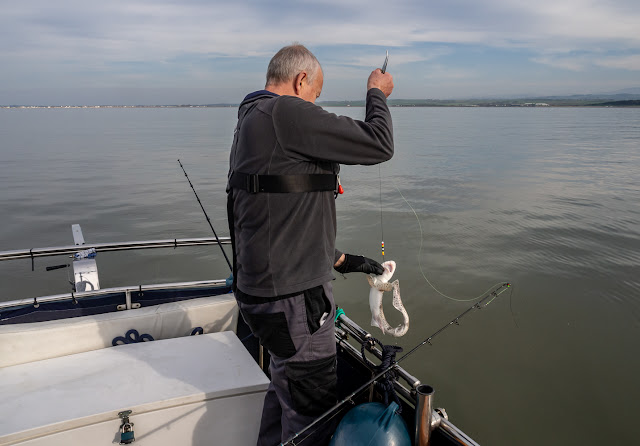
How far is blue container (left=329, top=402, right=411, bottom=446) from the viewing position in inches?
76.9

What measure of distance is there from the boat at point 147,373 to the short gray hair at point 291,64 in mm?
1473

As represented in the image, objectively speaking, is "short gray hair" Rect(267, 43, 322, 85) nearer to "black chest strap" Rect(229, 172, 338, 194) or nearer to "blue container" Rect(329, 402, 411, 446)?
"black chest strap" Rect(229, 172, 338, 194)

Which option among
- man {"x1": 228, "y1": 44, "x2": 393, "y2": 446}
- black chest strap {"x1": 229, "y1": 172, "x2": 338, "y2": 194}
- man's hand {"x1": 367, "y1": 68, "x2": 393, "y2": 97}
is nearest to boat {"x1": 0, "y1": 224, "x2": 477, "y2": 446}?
man {"x1": 228, "y1": 44, "x2": 393, "y2": 446}

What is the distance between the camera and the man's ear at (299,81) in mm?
1854

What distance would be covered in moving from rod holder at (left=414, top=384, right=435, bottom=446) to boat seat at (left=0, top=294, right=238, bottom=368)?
5.82 ft

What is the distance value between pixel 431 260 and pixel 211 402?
588cm

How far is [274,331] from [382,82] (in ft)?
3.94

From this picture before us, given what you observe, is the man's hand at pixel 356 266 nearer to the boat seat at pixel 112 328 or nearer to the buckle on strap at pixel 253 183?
the buckle on strap at pixel 253 183

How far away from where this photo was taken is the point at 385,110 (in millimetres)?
1822

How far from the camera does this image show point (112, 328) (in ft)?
10.0

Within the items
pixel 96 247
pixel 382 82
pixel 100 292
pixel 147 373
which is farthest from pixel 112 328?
pixel 382 82

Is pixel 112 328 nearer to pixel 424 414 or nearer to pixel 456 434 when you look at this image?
pixel 424 414

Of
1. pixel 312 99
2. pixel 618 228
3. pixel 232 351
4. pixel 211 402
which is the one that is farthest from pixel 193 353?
pixel 618 228

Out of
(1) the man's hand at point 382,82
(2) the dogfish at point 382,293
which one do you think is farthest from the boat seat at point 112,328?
(1) the man's hand at point 382,82
